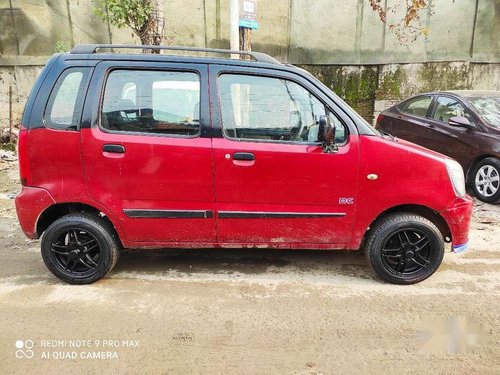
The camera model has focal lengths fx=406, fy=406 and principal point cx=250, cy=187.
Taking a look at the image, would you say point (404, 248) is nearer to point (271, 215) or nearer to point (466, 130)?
point (271, 215)

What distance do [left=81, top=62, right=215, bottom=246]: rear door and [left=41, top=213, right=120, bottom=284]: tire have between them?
0.23 m

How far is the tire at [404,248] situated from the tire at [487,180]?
280cm

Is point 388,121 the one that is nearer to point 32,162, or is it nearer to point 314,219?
point 314,219

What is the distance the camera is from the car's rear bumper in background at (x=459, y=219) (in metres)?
3.34

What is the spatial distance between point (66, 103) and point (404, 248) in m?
3.01

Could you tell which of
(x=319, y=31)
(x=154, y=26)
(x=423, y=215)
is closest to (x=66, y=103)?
(x=423, y=215)

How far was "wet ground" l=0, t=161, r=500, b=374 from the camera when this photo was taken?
2.53 meters

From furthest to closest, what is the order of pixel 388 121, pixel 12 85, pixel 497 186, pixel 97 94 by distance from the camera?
1. pixel 12 85
2. pixel 388 121
3. pixel 497 186
4. pixel 97 94

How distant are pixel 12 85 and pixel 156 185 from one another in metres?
7.76

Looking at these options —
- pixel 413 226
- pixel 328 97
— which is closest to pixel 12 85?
pixel 328 97

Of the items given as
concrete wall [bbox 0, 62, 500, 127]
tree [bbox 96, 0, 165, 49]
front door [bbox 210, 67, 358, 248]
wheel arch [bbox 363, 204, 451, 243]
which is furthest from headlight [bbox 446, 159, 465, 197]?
concrete wall [bbox 0, 62, 500, 127]

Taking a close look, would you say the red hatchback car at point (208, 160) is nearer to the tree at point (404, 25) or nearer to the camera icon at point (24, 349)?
the camera icon at point (24, 349)

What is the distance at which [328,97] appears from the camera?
3.29 m

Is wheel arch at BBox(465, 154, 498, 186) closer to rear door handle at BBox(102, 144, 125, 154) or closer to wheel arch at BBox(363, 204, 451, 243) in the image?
wheel arch at BBox(363, 204, 451, 243)
